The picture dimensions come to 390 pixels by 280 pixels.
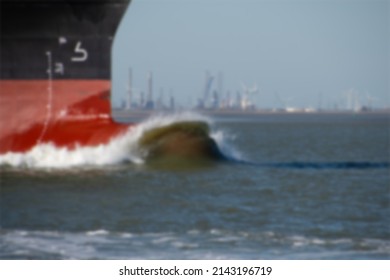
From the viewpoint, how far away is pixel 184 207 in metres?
20.8

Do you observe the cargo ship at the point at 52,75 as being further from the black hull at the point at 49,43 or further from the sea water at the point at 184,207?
the sea water at the point at 184,207

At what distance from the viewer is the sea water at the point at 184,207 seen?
1612cm

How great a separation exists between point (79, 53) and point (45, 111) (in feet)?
5.01

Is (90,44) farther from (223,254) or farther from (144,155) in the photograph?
(223,254)

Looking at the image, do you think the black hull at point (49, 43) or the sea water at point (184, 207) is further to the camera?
the black hull at point (49, 43)

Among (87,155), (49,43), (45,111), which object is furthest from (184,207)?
(49,43)

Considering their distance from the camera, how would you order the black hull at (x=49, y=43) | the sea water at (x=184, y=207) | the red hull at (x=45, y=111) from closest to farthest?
1. the sea water at (x=184, y=207)
2. the red hull at (x=45, y=111)
3. the black hull at (x=49, y=43)

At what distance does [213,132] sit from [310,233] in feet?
43.9

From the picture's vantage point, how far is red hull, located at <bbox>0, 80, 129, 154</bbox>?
26078 mm

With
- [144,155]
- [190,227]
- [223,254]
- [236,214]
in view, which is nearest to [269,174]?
[144,155]

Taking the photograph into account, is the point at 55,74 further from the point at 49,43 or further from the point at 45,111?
the point at 45,111

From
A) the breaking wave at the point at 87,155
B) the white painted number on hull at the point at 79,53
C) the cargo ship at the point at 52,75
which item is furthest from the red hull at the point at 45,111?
the white painted number on hull at the point at 79,53

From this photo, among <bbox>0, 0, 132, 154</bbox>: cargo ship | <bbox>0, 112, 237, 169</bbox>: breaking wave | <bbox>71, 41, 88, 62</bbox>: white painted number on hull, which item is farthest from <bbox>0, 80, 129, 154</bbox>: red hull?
<bbox>71, 41, 88, 62</bbox>: white painted number on hull

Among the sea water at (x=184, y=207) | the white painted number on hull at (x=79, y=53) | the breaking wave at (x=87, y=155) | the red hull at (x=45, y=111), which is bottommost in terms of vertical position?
the sea water at (x=184, y=207)
